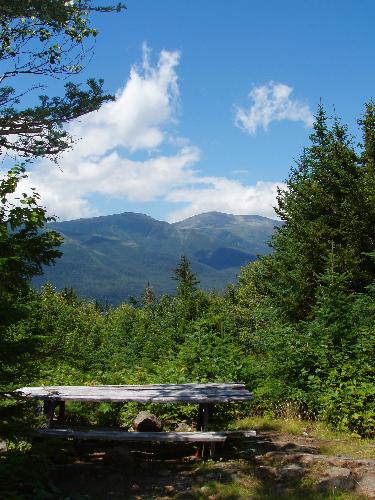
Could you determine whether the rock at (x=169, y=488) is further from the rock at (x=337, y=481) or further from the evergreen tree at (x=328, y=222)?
the evergreen tree at (x=328, y=222)

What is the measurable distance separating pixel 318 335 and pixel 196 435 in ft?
13.5

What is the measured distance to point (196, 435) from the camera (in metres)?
7.54

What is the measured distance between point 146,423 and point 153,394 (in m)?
1.26

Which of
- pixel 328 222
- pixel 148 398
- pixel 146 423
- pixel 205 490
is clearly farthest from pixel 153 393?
pixel 328 222

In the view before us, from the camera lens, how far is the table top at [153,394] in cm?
767

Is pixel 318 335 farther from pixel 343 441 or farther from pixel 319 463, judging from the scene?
pixel 319 463

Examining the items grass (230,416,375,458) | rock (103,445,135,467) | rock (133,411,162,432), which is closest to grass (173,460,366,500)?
rock (103,445,135,467)

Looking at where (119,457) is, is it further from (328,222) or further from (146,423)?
(328,222)

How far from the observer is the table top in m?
7.67

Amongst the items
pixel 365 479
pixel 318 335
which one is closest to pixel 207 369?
pixel 318 335

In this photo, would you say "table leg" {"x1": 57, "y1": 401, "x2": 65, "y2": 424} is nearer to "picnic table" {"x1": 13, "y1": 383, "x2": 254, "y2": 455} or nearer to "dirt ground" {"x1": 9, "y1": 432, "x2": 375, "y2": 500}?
"picnic table" {"x1": 13, "y1": 383, "x2": 254, "y2": 455}

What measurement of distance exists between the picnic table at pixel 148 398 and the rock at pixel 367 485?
1959 millimetres

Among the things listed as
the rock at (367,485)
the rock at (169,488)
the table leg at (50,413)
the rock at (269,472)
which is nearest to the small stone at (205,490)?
the rock at (169,488)

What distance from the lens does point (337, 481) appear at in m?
6.23
